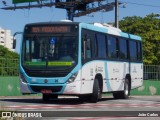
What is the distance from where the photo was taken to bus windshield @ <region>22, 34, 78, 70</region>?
60.5 ft

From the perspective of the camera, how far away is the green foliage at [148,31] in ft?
226

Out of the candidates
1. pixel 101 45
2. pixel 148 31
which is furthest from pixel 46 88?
pixel 148 31

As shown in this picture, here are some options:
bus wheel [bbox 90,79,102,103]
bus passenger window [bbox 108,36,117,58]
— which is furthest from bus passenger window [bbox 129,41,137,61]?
bus wheel [bbox 90,79,102,103]

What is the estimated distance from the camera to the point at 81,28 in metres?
19.0

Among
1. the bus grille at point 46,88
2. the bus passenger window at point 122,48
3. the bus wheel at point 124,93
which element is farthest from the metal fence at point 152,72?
the bus grille at point 46,88

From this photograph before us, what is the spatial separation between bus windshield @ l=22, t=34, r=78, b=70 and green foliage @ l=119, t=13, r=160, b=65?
48.2 metres

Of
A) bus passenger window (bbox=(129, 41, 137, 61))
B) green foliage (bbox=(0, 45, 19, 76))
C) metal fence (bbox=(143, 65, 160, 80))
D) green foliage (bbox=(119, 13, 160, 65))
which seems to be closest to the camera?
bus passenger window (bbox=(129, 41, 137, 61))

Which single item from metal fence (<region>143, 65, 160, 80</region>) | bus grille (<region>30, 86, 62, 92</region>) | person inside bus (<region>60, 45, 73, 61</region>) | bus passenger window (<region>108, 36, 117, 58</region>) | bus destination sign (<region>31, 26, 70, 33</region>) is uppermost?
bus destination sign (<region>31, 26, 70, 33</region>)

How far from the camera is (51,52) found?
61.1 feet

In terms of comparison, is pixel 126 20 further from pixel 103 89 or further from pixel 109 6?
pixel 103 89

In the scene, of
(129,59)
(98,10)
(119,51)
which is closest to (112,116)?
(119,51)

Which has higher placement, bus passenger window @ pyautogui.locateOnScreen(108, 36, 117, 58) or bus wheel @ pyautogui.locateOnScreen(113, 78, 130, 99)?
bus passenger window @ pyautogui.locateOnScreen(108, 36, 117, 58)

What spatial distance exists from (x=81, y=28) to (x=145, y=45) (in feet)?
167

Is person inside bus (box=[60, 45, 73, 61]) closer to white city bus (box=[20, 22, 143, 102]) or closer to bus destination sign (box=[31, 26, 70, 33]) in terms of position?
white city bus (box=[20, 22, 143, 102])
